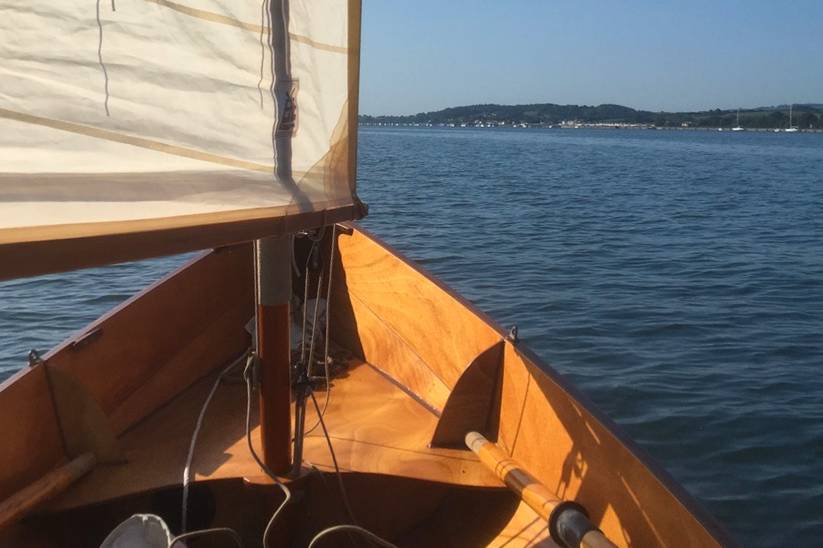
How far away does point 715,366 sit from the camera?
7.62 meters

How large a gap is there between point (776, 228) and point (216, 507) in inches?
648

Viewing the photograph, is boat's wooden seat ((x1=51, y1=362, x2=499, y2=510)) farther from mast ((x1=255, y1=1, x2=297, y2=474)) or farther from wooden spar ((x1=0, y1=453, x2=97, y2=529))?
mast ((x1=255, y1=1, x2=297, y2=474))

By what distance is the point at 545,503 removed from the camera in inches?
108

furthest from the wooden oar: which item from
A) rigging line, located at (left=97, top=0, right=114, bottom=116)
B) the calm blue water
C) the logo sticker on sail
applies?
the calm blue water

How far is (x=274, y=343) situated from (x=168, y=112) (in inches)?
36.4

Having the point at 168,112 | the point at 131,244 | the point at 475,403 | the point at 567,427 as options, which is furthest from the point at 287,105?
the point at 475,403

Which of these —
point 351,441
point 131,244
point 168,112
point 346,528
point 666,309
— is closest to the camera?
point 131,244

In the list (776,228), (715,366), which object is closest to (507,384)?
(715,366)

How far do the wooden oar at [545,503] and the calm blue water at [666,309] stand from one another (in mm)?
2067

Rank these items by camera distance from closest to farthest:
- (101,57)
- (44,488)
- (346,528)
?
(101,57) → (346,528) → (44,488)

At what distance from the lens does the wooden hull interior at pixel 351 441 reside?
2.80m

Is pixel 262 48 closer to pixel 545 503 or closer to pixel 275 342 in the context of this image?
pixel 275 342

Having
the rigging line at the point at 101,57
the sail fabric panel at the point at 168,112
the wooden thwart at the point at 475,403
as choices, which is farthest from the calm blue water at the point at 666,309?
the rigging line at the point at 101,57

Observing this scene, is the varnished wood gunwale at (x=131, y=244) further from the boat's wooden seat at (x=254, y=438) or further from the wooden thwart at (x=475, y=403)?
the wooden thwart at (x=475, y=403)
